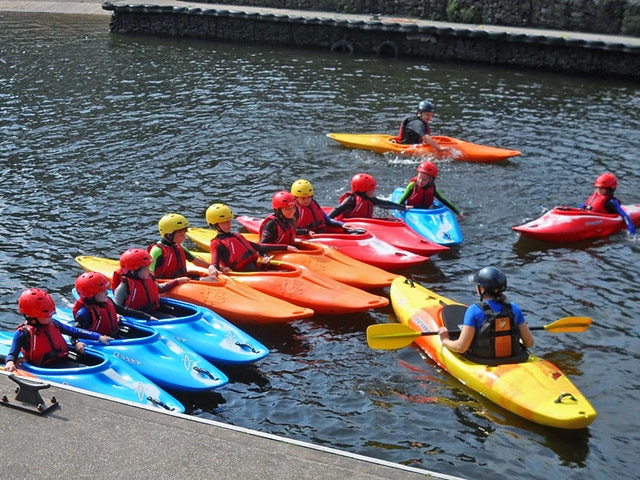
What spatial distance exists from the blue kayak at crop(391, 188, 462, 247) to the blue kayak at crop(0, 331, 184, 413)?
6.58 m

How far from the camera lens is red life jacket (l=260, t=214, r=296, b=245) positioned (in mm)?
12703

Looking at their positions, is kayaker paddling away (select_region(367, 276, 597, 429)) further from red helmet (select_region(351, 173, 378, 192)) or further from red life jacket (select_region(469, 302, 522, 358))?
red helmet (select_region(351, 173, 378, 192))

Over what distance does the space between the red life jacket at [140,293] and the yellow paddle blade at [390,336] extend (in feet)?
9.55

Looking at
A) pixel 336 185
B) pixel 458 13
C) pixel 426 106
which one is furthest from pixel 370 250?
pixel 458 13

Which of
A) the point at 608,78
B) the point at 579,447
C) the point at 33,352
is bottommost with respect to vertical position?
the point at 579,447

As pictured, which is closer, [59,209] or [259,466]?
[259,466]

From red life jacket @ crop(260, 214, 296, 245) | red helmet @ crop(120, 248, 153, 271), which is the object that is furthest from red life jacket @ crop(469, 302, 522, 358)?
red helmet @ crop(120, 248, 153, 271)

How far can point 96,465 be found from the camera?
6898mm

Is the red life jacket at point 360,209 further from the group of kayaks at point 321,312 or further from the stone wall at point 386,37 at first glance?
the stone wall at point 386,37

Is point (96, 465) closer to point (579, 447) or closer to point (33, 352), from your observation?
point (33, 352)

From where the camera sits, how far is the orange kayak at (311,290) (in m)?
11.5

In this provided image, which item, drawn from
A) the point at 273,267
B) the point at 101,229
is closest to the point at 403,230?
the point at 273,267

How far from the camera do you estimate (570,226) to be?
14789mm

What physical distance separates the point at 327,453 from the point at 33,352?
3.81 meters
